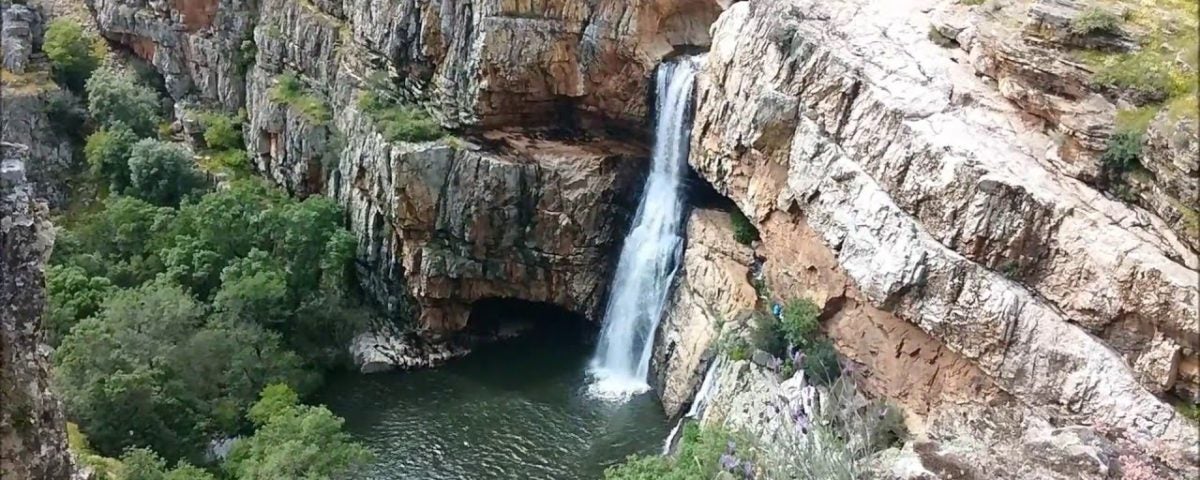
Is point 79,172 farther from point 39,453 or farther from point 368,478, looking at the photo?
point 39,453

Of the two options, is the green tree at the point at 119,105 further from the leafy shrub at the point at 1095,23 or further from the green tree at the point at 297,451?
the leafy shrub at the point at 1095,23

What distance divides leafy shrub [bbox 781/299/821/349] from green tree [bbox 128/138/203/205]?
76.6 feet

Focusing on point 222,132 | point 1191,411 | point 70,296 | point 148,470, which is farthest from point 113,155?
point 1191,411

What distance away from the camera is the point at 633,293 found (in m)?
28.4

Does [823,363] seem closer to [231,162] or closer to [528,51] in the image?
[528,51]

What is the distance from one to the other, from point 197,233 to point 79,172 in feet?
37.5

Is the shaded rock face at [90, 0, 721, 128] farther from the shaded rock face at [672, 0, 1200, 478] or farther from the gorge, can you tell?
the shaded rock face at [672, 0, 1200, 478]

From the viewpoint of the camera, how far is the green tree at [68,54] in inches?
1610

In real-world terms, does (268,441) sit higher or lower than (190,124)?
lower

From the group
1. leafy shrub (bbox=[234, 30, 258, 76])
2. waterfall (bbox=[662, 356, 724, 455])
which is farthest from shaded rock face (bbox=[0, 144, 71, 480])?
leafy shrub (bbox=[234, 30, 258, 76])

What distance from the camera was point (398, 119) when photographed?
29.9 meters

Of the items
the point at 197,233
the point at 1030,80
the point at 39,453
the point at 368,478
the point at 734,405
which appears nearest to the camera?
the point at 39,453

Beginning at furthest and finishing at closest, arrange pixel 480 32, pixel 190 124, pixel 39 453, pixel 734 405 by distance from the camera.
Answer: pixel 190 124
pixel 480 32
pixel 734 405
pixel 39 453

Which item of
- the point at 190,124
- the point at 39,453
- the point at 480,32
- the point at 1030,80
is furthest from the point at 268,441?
the point at 190,124
